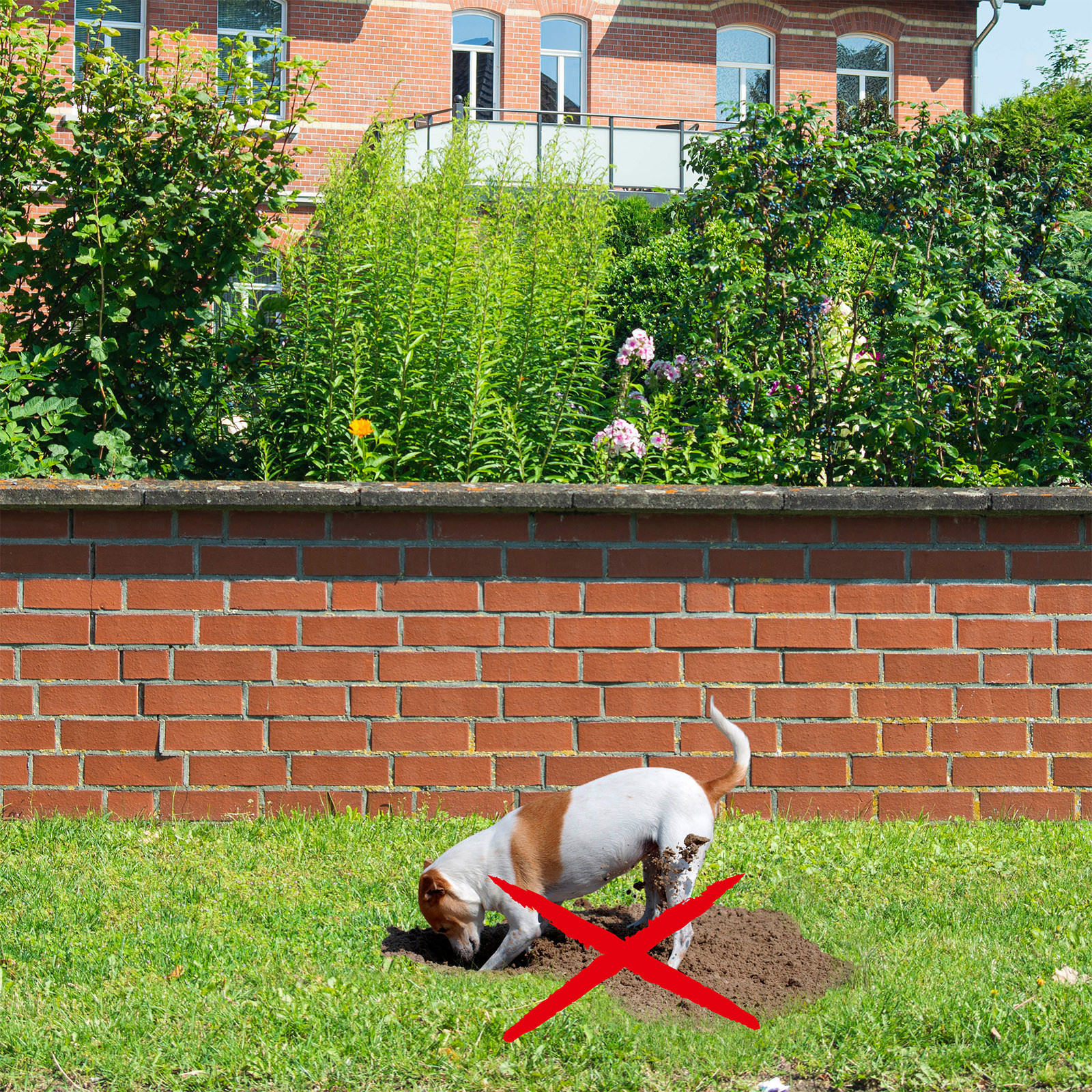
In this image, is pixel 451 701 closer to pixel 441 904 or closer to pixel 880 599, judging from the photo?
pixel 441 904

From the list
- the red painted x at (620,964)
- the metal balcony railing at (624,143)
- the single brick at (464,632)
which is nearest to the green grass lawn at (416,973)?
the red painted x at (620,964)

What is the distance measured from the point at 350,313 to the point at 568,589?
1707mm

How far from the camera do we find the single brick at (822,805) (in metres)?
4.15

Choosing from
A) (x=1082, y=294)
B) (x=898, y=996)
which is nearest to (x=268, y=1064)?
(x=898, y=996)

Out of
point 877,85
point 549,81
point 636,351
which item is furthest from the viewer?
point 877,85

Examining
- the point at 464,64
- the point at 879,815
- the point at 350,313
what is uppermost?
the point at 464,64

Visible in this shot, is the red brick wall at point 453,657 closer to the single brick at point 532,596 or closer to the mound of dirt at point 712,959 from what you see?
the single brick at point 532,596

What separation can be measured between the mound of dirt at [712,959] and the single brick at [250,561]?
153 cm

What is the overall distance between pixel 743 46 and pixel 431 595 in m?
18.4

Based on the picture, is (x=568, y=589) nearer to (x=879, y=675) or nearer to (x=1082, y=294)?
(x=879, y=675)

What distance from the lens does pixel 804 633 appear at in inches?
163

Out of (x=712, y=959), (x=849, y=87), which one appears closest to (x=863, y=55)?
(x=849, y=87)

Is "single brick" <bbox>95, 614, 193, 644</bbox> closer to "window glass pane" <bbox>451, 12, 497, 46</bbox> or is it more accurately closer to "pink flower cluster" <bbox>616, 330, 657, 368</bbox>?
"pink flower cluster" <bbox>616, 330, 657, 368</bbox>

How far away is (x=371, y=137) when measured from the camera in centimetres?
561
